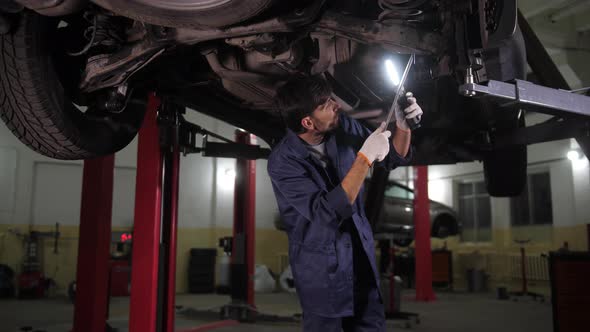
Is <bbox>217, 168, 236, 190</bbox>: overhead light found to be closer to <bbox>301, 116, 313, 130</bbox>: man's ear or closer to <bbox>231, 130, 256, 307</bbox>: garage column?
<bbox>231, 130, 256, 307</bbox>: garage column

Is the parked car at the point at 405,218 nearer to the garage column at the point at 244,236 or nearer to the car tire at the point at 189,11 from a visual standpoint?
the garage column at the point at 244,236

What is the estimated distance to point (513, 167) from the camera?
2.63m

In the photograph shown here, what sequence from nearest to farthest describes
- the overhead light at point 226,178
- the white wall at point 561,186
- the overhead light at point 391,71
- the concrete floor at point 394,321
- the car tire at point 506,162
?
the overhead light at point 391,71 → the car tire at point 506,162 → the concrete floor at point 394,321 → the white wall at point 561,186 → the overhead light at point 226,178

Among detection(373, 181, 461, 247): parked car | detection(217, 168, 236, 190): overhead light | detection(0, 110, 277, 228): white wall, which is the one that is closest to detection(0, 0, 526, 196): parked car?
detection(373, 181, 461, 247): parked car

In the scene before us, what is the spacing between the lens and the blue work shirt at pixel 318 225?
1.37m

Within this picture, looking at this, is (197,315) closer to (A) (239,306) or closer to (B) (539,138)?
(A) (239,306)

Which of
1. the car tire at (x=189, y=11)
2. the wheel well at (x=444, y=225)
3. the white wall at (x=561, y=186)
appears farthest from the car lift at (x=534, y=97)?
the white wall at (x=561, y=186)

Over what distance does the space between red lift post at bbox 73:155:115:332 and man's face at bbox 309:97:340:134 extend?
6.90ft

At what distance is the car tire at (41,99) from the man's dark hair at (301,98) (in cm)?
76

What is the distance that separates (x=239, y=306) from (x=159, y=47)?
340 centimetres

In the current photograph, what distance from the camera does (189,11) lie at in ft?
4.10

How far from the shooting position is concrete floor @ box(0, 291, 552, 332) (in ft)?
13.3

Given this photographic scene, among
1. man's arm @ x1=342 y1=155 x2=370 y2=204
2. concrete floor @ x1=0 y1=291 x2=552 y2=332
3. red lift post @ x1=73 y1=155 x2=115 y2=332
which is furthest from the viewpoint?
concrete floor @ x1=0 y1=291 x2=552 y2=332

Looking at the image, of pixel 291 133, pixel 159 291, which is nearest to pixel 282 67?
pixel 291 133
